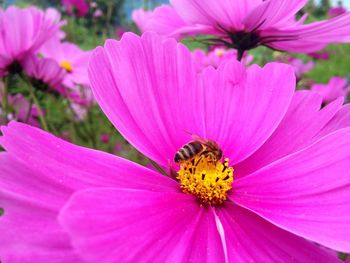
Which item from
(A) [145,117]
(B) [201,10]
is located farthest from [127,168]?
(B) [201,10]

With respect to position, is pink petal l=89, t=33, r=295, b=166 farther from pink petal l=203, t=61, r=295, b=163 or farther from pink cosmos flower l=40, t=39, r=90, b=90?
pink cosmos flower l=40, t=39, r=90, b=90

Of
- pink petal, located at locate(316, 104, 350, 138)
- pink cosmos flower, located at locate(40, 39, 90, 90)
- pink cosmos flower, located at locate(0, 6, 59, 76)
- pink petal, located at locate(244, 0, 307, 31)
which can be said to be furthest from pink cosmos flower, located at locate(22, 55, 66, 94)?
pink petal, located at locate(316, 104, 350, 138)

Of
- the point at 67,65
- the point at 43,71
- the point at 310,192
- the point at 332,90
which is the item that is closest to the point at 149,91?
the point at 310,192

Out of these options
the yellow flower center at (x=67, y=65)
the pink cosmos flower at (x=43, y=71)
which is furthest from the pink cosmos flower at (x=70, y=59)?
the pink cosmos flower at (x=43, y=71)

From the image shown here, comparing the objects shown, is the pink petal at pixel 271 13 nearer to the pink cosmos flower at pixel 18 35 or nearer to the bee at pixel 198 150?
the bee at pixel 198 150

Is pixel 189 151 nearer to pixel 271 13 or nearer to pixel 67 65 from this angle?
pixel 271 13

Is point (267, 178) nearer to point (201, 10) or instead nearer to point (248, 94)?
point (248, 94)
